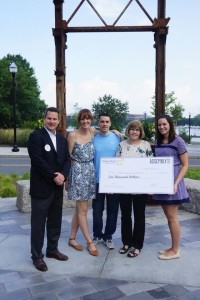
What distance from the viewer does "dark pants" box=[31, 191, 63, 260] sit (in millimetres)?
4082

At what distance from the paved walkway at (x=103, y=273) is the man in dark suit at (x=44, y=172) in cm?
32

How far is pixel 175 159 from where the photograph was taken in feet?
13.8

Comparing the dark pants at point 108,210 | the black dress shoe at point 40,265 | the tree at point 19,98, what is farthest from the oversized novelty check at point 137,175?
the tree at point 19,98

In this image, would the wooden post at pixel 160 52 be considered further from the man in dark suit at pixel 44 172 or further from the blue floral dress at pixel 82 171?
the man in dark suit at pixel 44 172

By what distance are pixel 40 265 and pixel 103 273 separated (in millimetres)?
713

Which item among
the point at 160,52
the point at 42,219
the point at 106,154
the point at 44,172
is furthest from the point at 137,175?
the point at 160,52

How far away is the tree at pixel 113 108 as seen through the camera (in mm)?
38094

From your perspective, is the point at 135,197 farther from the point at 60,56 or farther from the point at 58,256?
the point at 60,56

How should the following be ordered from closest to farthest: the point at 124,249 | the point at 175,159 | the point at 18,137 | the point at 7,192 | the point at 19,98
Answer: the point at 175,159, the point at 124,249, the point at 7,192, the point at 18,137, the point at 19,98

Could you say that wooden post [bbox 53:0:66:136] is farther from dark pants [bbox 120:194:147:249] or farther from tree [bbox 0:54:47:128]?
tree [bbox 0:54:47:128]

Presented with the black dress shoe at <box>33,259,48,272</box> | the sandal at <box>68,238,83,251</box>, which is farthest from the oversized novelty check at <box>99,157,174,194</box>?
the black dress shoe at <box>33,259,48,272</box>

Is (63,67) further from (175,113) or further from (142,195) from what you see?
(175,113)

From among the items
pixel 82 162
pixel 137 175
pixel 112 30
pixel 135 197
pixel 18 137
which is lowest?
pixel 135 197

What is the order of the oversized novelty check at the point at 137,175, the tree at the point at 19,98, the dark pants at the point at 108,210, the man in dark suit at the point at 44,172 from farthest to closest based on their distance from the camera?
the tree at the point at 19,98
the dark pants at the point at 108,210
the oversized novelty check at the point at 137,175
the man in dark suit at the point at 44,172
